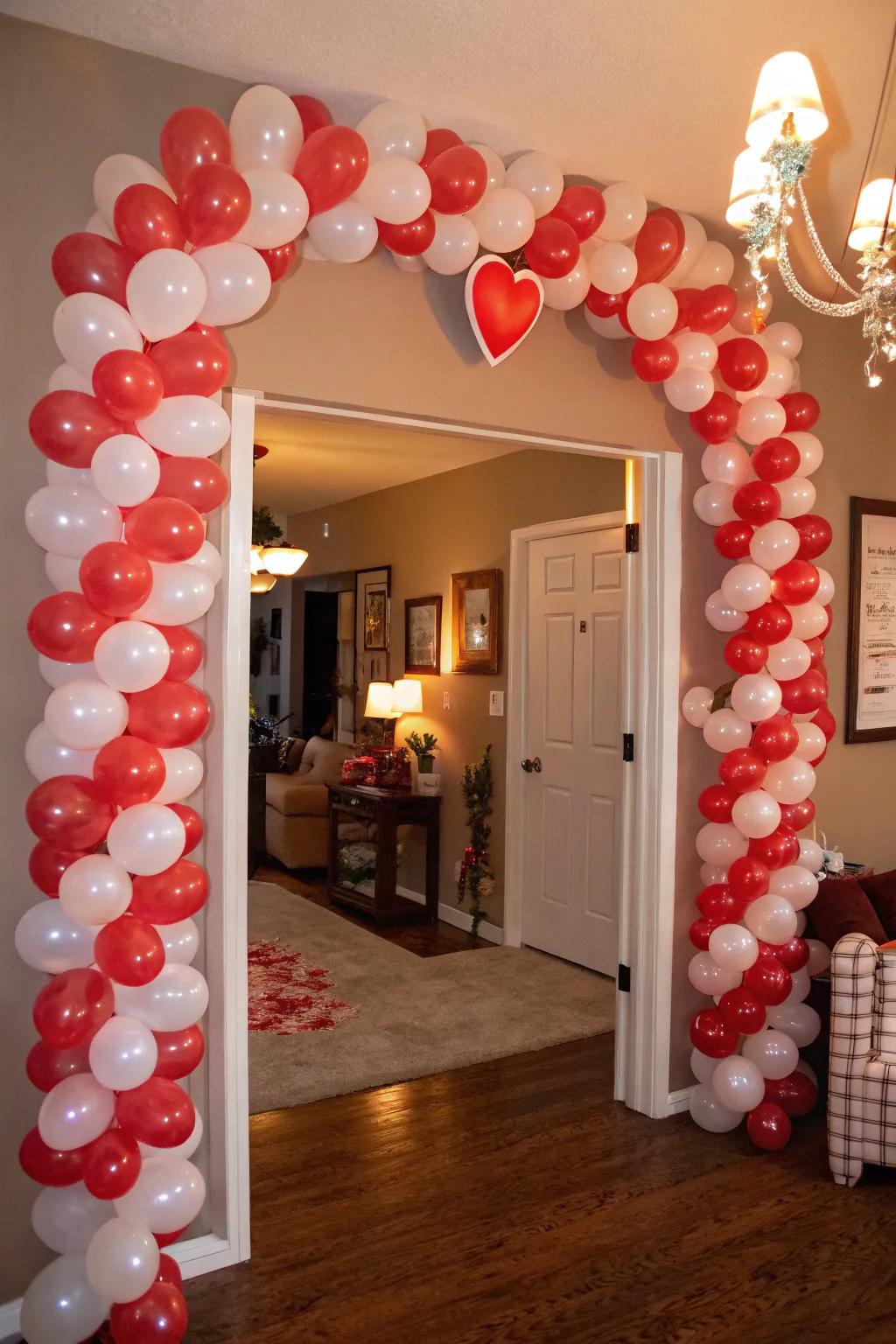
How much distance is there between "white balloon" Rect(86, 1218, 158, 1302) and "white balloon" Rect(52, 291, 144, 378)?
1695 millimetres

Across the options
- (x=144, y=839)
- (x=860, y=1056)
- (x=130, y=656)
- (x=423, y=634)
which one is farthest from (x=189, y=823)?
(x=423, y=634)

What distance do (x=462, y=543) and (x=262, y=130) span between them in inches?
149

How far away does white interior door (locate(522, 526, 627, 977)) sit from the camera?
477 cm

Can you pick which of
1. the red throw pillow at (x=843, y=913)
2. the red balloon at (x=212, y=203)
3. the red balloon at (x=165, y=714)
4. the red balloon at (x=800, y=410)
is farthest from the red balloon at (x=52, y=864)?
the red balloon at (x=800, y=410)

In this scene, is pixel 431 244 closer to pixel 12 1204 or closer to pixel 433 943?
pixel 12 1204

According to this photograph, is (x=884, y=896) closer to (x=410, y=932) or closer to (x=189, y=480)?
(x=189, y=480)

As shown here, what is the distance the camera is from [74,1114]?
198 cm

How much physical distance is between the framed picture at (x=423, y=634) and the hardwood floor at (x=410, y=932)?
4.85ft

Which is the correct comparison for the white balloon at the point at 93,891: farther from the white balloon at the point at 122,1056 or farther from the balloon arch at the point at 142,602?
the white balloon at the point at 122,1056

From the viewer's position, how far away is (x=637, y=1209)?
107 inches

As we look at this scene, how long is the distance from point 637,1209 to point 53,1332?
1461 mm

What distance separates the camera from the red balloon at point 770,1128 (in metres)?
3.03

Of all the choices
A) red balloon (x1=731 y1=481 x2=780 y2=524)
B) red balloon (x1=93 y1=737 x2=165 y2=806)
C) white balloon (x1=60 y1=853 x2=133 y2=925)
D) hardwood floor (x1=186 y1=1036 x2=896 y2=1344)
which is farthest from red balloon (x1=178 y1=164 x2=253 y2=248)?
hardwood floor (x1=186 y1=1036 x2=896 y2=1344)

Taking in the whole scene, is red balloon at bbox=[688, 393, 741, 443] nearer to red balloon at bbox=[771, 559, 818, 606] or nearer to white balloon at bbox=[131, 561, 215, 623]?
red balloon at bbox=[771, 559, 818, 606]
